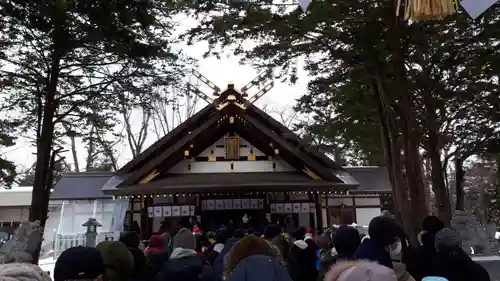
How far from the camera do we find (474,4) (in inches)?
167

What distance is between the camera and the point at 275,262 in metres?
2.31

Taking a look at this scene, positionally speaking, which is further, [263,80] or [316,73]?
[316,73]

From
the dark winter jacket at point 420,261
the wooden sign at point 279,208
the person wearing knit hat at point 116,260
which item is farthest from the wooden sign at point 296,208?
the person wearing knit hat at point 116,260

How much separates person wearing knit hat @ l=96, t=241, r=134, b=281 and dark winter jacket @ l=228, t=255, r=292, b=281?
1.05 m

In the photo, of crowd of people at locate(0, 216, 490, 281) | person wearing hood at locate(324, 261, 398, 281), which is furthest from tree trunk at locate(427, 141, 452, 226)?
person wearing hood at locate(324, 261, 398, 281)

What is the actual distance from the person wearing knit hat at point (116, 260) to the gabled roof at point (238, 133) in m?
12.1

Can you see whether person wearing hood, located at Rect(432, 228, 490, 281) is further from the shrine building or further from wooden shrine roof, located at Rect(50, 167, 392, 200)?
wooden shrine roof, located at Rect(50, 167, 392, 200)

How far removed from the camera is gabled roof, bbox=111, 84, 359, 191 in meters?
15.3

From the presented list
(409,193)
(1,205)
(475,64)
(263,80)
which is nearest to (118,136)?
(263,80)

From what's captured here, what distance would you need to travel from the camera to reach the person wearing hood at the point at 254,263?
Result: 221 centimetres

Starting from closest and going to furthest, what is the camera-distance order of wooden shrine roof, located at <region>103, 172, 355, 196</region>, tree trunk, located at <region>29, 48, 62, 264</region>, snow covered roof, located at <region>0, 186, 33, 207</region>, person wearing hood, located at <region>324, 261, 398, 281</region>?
person wearing hood, located at <region>324, 261, 398, 281</region>, tree trunk, located at <region>29, 48, 62, 264</region>, wooden shrine roof, located at <region>103, 172, 355, 196</region>, snow covered roof, located at <region>0, 186, 33, 207</region>

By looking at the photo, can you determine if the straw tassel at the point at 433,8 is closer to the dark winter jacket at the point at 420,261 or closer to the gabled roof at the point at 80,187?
the dark winter jacket at the point at 420,261

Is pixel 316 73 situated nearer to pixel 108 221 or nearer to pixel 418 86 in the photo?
pixel 418 86

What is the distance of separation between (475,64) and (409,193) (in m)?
2.99
